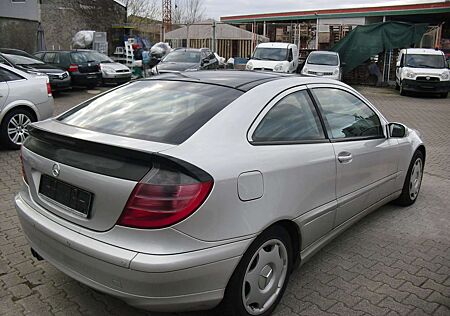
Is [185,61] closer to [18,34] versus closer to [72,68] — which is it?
[72,68]

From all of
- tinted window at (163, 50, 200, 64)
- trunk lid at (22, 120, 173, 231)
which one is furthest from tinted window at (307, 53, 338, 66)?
trunk lid at (22, 120, 173, 231)

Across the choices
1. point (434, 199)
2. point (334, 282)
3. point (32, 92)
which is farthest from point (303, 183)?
point (32, 92)

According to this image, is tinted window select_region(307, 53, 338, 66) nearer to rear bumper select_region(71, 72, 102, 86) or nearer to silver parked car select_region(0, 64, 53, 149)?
rear bumper select_region(71, 72, 102, 86)

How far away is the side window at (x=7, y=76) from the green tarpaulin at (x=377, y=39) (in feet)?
63.3

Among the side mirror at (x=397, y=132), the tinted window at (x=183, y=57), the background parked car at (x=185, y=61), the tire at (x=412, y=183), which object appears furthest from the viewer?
the tinted window at (x=183, y=57)

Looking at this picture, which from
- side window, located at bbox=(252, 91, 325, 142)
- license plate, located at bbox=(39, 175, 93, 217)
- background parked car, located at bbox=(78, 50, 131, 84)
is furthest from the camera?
background parked car, located at bbox=(78, 50, 131, 84)

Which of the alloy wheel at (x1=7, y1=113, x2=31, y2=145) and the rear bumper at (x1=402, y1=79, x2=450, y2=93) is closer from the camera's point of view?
the alloy wheel at (x1=7, y1=113, x2=31, y2=145)

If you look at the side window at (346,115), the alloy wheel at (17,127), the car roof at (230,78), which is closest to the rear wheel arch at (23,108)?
the alloy wheel at (17,127)

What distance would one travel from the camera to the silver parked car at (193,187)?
7.43 feet

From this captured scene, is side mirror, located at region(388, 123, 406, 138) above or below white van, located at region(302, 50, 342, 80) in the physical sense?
below

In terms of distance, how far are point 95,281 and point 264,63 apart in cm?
1777

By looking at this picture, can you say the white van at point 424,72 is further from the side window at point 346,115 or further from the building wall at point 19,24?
the building wall at point 19,24

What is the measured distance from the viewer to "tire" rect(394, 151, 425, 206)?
4.87 meters

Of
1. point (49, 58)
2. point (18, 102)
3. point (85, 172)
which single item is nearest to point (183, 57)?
point (49, 58)
